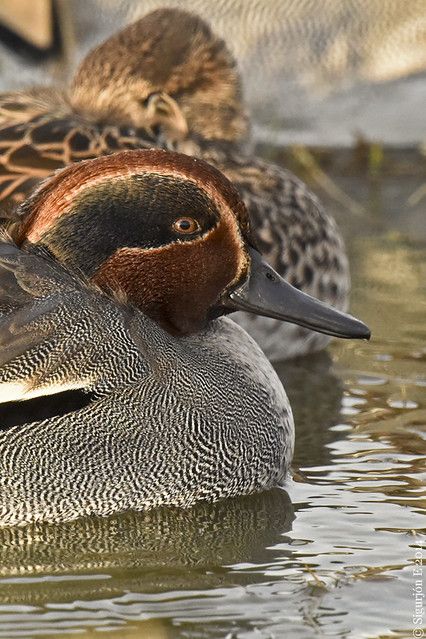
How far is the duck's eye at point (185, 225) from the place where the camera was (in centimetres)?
489

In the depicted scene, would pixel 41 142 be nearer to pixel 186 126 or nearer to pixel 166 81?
pixel 186 126

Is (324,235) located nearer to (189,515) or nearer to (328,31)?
(189,515)

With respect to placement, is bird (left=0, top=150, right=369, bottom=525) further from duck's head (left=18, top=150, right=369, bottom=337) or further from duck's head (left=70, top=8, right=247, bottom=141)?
duck's head (left=70, top=8, right=247, bottom=141)

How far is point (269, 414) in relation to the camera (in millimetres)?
5020

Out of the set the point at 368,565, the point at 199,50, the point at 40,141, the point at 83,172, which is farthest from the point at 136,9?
the point at 368,565

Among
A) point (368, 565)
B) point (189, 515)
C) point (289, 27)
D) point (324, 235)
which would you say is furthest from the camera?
point (289, 27)

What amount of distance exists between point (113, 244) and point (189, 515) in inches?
33.7

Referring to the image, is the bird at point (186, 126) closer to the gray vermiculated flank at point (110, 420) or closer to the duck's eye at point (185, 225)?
the duck's eye at point (185, 225)

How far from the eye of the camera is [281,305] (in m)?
5.09

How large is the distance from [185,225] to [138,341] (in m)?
0.43

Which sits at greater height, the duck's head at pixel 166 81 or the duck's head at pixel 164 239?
the duck's head at pixel 166 81

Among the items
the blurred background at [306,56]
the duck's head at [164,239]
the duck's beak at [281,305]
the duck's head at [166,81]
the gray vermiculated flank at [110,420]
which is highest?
the blurred background at [306,56]

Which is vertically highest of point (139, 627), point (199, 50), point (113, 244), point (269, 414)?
point (199, 50)

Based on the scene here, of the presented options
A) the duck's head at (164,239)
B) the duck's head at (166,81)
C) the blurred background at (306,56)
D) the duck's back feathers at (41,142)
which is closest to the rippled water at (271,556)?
the duck's head at (164,239)
